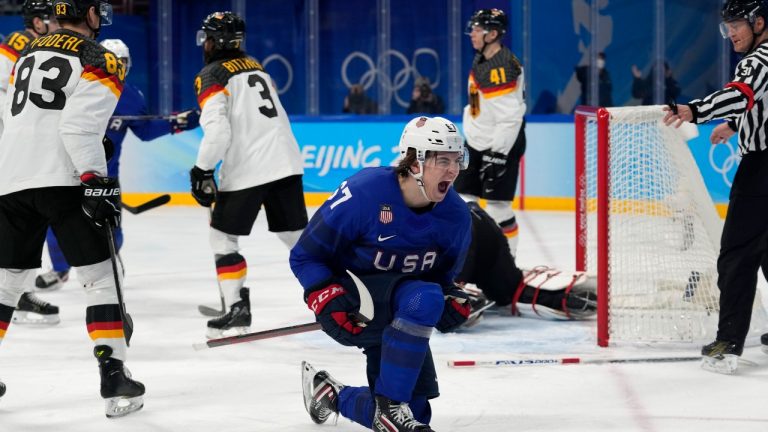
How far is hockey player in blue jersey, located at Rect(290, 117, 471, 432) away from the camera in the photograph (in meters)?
2.88

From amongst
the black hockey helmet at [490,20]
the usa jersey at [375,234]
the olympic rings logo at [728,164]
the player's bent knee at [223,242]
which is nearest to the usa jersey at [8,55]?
the player's bent knee at [223,242]

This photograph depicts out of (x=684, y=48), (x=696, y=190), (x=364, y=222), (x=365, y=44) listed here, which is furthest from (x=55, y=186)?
(x=365, y=44)

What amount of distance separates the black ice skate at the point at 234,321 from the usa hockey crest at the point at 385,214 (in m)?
1.78

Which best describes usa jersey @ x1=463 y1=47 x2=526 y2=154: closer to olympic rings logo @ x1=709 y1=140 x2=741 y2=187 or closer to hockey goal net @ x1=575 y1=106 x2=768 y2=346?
hockey goal net @ x1=575 y1=106 x2=768 y2=346

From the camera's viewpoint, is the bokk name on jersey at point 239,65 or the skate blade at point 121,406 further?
the bokk name on jersey at point 239,65

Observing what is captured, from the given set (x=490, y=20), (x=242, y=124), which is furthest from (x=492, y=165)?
(x=242, y=124)

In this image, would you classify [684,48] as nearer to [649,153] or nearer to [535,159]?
[535,159]

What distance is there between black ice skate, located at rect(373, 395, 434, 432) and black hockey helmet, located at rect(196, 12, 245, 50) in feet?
6.77

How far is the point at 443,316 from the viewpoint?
300 centimetres

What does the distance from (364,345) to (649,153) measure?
202 cm

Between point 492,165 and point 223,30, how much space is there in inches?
67.7

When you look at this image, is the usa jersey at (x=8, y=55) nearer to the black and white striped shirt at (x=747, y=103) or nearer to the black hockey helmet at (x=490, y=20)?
the black hockey helmet at (x=490, y=20)

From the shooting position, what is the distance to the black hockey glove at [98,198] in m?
3.20

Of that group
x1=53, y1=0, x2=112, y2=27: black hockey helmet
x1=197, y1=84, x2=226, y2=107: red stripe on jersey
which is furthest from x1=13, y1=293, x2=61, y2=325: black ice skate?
x1=53, y1=0, x2=112, y2=27: black hockey helmet
